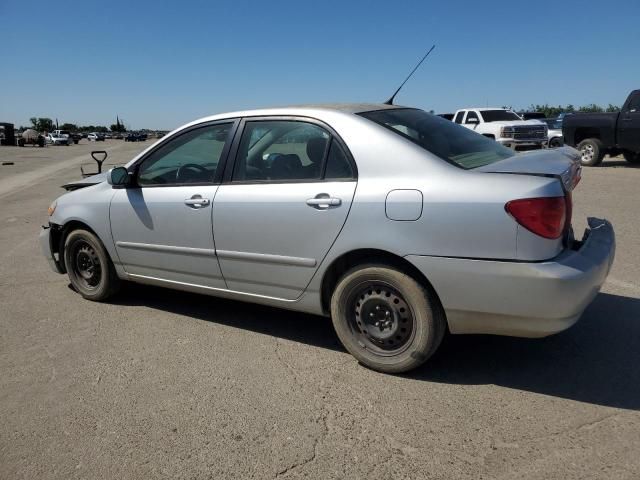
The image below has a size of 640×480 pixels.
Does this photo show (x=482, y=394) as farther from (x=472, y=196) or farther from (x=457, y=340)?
(x=472, y=196)

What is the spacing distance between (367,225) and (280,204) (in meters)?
0.65

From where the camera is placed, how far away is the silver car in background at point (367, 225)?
2.79 meters

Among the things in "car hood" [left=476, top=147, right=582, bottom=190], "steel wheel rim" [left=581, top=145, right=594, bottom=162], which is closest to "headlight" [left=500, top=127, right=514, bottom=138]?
"steel wheel rim" [left=581, top=145, right=594, bottom=162]

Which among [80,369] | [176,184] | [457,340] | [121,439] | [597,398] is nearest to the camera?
[121,439]

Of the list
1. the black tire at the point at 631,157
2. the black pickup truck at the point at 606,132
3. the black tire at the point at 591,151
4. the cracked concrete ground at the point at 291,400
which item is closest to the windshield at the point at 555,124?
the black tire at the point at 631,157

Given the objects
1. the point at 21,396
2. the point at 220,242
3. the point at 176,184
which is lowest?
the point at 21,396

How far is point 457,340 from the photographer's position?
375 centimetres

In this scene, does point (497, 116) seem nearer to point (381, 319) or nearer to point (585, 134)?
point (585, 134)

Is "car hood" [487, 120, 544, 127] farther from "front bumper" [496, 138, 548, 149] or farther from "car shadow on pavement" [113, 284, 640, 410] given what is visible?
"car shadow on pavement" [113, 284, 640, 410]

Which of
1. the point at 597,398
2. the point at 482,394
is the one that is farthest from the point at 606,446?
the point at 482,394

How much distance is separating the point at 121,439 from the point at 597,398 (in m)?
2.55

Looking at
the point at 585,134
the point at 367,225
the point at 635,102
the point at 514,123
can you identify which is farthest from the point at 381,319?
the point at 514,123

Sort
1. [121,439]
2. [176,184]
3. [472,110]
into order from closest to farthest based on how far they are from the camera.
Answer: [121,439] < [176,184] < [472,110]

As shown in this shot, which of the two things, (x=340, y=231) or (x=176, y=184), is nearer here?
(x=340, y=231)
